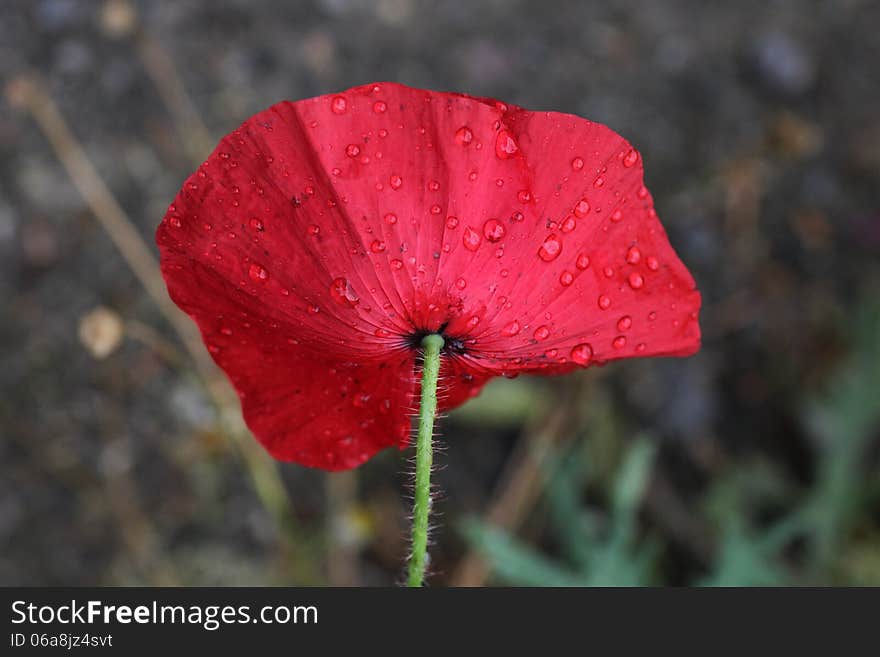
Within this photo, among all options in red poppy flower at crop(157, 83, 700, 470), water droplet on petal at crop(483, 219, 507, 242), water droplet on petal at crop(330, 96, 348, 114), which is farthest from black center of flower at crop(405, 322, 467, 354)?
water droplet on petal at crop(330, 96, 348, 114)

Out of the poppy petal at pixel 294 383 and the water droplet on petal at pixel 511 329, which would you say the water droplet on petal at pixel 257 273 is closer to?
the poppy petal at pixel 294 383

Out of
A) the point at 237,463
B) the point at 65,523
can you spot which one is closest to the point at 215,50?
the point at 237,463

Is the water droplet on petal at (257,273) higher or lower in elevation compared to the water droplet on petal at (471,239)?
lower

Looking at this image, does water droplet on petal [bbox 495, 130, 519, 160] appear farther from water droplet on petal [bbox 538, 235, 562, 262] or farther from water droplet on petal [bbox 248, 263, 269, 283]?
water droplet on petal [bbox 248, 263, 269, 283]

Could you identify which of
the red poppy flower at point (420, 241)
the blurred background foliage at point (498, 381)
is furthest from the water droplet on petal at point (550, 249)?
the blurred background foliage at point (498, 381)
